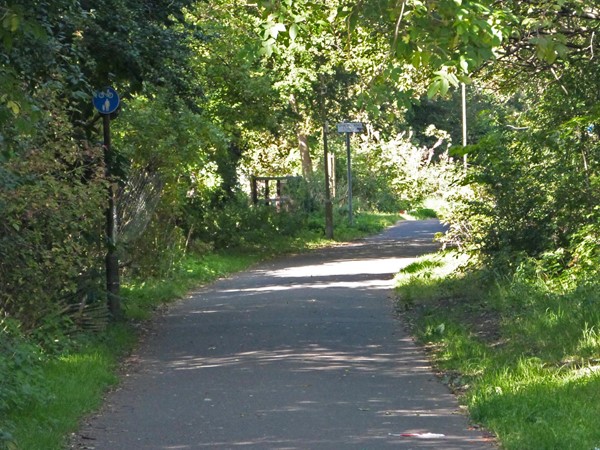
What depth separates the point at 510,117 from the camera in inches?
836

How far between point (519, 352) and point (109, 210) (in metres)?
6.45

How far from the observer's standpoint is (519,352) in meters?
12.0

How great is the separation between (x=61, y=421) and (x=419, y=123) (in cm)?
5650

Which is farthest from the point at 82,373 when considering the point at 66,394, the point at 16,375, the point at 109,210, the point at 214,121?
the point at 214,121

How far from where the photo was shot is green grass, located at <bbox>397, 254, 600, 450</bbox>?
8.70 m

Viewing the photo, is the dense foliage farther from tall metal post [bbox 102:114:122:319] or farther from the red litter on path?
the red litter on path

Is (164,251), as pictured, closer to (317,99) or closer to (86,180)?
(86,180)

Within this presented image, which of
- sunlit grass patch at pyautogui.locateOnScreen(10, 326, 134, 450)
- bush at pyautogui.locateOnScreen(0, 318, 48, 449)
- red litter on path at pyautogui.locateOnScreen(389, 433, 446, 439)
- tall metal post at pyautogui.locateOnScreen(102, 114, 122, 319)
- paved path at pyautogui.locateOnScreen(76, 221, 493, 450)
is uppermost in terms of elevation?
tall metal post at pyautogui.locateOnScreen(102, 114, 122, 319)

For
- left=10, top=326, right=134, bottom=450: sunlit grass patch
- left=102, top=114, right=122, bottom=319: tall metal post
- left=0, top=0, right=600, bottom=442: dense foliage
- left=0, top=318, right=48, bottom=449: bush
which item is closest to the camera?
left=10, top=326, right=134, bottom=450: sunlit grass patch

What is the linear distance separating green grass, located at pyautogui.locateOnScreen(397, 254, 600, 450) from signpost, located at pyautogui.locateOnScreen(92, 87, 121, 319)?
416 centimetres

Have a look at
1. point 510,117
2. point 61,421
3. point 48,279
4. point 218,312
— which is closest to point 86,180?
point 48,279

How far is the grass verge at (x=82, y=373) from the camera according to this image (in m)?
8.75

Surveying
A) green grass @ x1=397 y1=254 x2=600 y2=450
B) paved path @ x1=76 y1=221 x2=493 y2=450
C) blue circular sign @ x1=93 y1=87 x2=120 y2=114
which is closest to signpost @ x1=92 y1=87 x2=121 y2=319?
blue circular sign @ x1=93 y1=87 x2=120 y2=114

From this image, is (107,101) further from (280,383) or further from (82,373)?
(280,383)
